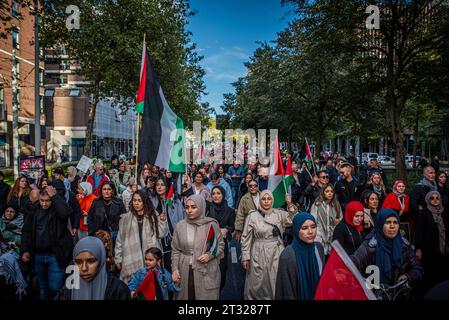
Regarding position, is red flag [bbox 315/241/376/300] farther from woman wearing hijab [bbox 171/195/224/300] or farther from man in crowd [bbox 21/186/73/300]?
man in crowd [bbox 21/186/73/300]

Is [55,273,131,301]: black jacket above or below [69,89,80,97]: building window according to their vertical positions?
below

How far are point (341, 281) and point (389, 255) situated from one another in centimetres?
161

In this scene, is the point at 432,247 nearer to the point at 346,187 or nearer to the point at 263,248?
the point at 263,248

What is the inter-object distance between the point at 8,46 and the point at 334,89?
1157 inches

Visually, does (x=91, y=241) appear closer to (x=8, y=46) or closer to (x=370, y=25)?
(x=370, y=25)

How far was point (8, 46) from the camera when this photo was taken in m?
33.2

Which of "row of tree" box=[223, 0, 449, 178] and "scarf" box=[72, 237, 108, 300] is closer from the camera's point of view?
"scarf" box=[72, 237, 108, 300]

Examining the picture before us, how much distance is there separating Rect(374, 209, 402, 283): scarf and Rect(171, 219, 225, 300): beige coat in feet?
5.54

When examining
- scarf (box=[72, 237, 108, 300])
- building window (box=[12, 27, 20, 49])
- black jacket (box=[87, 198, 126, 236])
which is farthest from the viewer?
building window (box=[12, 27, 20, 49])

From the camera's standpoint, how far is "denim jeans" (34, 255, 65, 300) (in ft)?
14.8

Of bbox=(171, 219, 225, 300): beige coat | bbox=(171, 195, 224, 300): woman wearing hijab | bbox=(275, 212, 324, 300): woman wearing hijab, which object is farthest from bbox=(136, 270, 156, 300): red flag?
bbox=(275, 212, 324, 300): woman wearing hijab

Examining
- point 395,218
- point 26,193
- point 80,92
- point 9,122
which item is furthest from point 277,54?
point 80,92

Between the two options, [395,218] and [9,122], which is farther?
[9,122]

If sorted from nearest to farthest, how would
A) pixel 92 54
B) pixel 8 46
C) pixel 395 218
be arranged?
pixel 395 218 < pixel 92 54 < pixel 8 46
